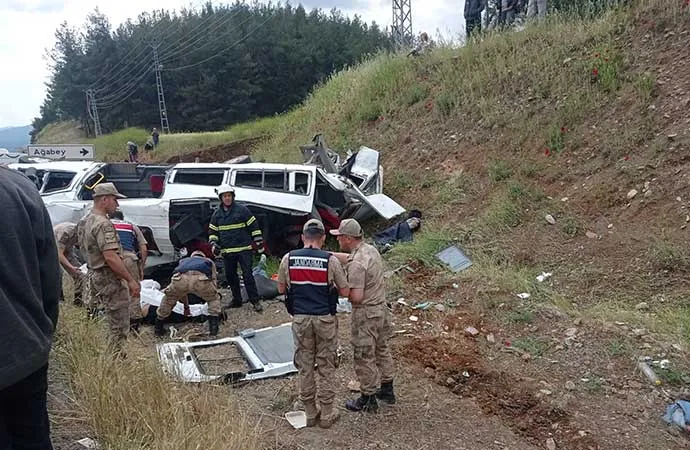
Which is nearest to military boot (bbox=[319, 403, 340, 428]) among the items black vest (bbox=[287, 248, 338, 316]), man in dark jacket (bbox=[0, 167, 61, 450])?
black vest (bbox=[287, 248, 338, 316])

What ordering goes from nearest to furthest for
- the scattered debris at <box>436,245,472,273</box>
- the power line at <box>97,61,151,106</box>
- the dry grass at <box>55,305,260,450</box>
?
the dry grass at <box>55,305,260,450</box> → the scattered debris at <box>436,245,472,273</box> → the power line at <box>97,61,151,106</box>

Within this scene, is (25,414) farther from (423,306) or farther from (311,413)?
(423,306)

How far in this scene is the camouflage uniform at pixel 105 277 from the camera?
5.07 m

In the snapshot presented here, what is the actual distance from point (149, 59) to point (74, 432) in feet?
152

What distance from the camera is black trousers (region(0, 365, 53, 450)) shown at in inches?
81.3

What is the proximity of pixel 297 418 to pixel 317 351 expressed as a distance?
1.78 feet

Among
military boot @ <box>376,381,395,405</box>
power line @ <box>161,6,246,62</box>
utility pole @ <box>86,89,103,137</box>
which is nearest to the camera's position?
military boot @ <box>376,381,395,405</box>

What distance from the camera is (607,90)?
31.7 ft

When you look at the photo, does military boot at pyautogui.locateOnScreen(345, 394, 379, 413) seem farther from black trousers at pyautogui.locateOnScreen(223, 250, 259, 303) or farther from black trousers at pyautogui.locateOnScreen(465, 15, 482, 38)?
black trousers at pyautogui.locateOnScreen(465, 15, 482, 38)

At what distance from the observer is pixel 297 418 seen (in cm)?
Result: 443

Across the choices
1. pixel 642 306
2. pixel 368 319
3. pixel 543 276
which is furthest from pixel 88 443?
pixel 543 276

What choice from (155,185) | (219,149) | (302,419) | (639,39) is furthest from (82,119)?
(302,419)

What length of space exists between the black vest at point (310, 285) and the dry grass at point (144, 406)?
31.9 inches

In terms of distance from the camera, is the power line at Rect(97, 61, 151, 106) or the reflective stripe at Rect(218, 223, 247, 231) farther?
the power line at Rect(97, 61, 151, 106)
